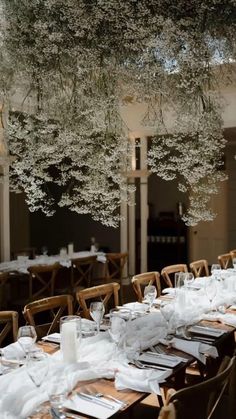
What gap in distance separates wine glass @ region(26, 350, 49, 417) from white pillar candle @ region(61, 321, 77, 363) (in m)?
0.09

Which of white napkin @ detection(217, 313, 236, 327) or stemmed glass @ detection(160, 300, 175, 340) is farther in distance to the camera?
white napkin @ detection(217, 313, 236, 327)

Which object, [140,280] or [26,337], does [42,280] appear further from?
[26,337]

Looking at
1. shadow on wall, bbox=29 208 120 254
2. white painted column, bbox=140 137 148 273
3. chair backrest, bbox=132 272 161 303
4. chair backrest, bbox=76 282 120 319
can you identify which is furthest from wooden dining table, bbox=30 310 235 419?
shadow on wall, bbox=29 208 120 254

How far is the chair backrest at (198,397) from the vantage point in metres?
1.46

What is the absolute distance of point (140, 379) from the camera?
1902 mm

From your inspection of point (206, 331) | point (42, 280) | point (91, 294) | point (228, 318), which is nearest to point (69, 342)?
point (206, 331)

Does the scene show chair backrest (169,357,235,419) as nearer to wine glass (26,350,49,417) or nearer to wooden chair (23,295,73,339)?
wine glass (26,350,49,417)

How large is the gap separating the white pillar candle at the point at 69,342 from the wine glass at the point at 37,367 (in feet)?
0.30

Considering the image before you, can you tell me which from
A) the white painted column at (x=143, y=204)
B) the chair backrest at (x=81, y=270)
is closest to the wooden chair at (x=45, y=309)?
the chair backrest at (x=81, y=270)

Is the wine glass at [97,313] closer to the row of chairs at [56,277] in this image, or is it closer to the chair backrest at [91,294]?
the chair backrest at [91,294]

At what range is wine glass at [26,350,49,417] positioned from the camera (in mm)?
1819

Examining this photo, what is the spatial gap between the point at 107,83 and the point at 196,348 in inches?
73.1

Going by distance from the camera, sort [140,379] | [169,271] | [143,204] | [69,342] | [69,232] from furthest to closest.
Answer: [69,232]
[143,204]
[169,271]
[69,342]
[140,379]

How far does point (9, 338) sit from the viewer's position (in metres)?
4.84
